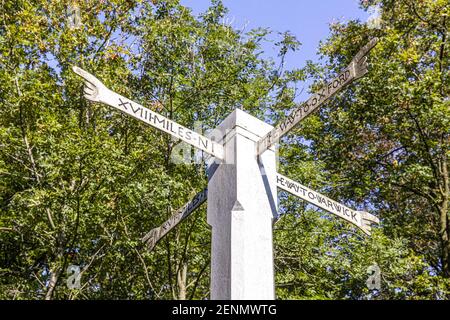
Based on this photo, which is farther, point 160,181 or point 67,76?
point 67,76

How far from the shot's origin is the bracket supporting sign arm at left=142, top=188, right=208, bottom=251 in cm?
336

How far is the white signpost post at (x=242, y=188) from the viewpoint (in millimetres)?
2816

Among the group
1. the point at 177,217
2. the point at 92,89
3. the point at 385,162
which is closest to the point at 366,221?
the point at 177,217

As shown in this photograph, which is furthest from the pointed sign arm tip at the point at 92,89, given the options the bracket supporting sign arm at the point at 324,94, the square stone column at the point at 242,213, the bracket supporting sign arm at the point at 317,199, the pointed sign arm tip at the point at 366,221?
the pointed sign arm tip at the point at 366,221

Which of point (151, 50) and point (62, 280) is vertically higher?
point (151, 50)

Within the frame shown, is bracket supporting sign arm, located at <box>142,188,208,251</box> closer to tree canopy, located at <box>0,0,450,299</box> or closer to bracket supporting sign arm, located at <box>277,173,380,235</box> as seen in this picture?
bracket supporting sign arm, located at <box>277,173,380,235</box>

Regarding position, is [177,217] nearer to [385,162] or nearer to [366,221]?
[366,221]

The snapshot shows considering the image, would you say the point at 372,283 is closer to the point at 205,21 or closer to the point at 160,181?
the point at 160,181

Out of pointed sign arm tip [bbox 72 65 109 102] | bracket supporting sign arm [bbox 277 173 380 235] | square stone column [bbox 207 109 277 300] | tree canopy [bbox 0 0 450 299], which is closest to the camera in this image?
square stone column [bbox 207 109 277 300]

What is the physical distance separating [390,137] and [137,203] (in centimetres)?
749

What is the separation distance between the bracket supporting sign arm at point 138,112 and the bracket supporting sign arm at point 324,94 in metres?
0.31

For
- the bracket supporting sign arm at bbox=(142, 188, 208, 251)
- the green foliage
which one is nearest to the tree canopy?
the green foliage

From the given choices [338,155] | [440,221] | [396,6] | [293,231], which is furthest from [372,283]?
[396,6]

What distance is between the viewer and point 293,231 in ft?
37.5
